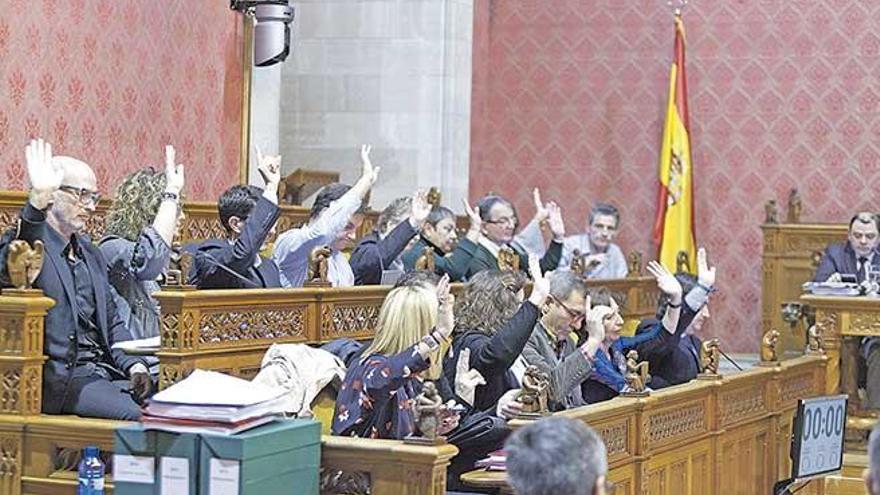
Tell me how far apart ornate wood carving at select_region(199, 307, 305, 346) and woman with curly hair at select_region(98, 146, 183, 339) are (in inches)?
11.2

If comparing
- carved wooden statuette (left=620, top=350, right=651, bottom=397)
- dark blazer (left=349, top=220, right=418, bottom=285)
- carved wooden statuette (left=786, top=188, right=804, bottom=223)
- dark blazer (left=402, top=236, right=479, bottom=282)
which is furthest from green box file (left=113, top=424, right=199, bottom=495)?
carved wooden statuette (left=786, top=188, right=804, bottom=223)

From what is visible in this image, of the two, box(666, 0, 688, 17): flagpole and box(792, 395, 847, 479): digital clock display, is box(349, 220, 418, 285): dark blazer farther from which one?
box(666, 0, 688, 17): flagpole

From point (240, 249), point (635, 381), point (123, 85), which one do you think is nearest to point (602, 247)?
point (123, 85)

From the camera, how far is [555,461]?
133 inches

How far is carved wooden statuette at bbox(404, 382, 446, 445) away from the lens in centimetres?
471

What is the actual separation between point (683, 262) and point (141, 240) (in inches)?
247

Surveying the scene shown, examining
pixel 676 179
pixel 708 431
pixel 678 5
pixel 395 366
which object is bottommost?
pixel 708 431

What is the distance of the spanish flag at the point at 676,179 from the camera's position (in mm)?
13000

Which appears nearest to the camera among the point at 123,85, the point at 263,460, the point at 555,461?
the point at 555,461

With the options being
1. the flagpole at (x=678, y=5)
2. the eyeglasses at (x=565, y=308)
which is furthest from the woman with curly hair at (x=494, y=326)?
the flagpole at (x=678, y=5)

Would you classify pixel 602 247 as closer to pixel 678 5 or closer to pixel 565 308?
pixel 678 5

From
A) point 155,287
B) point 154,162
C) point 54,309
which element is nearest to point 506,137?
point 154,162

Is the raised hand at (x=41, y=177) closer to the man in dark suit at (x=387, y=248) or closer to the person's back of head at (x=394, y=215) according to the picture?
the man in dark suit at (x=387, y=248)

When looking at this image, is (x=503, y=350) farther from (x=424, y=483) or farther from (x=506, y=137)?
(x=506, y=137)
